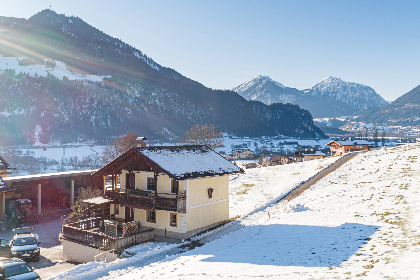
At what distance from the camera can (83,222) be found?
1127 inches

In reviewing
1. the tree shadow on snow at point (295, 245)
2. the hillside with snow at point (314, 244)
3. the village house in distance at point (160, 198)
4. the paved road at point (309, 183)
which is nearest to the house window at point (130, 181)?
the village house in distance at point (160, 198)

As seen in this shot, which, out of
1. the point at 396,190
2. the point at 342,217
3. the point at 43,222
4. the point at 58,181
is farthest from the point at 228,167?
the point at 58,181

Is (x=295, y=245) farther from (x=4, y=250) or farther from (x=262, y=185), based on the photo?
(x=262, y=185)

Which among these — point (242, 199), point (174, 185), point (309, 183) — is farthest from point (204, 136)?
point (174, 185)

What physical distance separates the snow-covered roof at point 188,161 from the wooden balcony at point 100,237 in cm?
542

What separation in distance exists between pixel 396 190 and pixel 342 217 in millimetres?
8946

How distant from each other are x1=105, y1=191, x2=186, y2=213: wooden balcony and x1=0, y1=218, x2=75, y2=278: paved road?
6288mm

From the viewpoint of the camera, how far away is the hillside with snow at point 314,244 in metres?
14.2

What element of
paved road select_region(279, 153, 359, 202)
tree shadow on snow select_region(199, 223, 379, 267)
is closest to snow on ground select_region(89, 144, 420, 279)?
tree shadow on snow select_region(199, 223, 379, 267)

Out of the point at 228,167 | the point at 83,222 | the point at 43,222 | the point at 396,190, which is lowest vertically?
the point at 43,222

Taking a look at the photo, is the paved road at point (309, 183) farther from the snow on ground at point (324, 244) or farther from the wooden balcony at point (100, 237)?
the wooden balcony at point (100, 237)

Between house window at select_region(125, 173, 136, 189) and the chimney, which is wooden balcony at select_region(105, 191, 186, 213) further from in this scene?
the chimney

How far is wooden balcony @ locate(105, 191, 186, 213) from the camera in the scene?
84.4 ft

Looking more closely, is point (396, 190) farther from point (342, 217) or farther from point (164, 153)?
point (164, 153)
